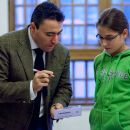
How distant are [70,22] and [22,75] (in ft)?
5.40

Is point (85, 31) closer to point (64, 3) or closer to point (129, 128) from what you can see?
point (64, 3)

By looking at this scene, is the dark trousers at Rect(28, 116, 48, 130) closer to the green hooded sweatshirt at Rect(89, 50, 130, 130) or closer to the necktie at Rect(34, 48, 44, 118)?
the necktie at Rect(34, 48, 44, 118)

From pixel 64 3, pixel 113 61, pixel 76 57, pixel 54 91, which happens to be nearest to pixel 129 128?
pixel 113 61

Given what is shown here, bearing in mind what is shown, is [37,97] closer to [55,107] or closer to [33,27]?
[55,107]

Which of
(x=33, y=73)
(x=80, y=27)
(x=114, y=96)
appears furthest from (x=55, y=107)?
(x=80, y=27)

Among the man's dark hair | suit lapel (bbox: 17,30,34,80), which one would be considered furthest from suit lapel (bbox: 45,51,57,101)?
the man's dark hair

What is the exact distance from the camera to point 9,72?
1.79 meters

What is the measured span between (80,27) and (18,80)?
166 centimetres

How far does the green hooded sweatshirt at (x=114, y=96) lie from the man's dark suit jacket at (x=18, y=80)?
27 centimetres

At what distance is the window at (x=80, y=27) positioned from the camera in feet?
10.8

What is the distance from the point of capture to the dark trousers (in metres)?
1.85

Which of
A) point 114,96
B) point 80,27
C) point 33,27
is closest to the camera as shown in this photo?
point 114,96

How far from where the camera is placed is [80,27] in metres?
3.34

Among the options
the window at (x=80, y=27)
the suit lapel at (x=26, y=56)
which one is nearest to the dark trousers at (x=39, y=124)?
the suit lapel at (x=26, y=56)
